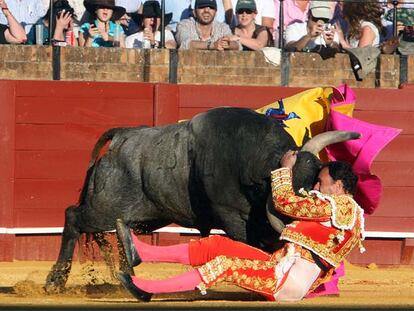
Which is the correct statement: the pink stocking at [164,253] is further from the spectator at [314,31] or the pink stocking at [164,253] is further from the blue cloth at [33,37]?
the spectator at [314,31]

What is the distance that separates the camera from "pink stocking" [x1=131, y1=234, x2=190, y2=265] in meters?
6.53

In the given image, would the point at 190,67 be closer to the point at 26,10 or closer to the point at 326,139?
the point at 26,10

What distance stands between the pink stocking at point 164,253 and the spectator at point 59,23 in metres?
4.33

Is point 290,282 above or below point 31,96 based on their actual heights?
below

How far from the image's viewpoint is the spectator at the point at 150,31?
1063 centimetres

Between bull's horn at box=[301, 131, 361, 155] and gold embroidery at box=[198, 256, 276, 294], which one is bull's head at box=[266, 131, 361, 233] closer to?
bull's horn at box=[301, 131, 361, 155]

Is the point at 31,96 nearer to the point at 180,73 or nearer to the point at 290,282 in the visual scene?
the point at 180,73

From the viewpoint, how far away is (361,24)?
11031mm

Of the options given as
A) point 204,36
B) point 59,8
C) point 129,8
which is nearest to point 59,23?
point 59,8

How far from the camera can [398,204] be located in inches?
421

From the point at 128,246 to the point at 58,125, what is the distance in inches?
159

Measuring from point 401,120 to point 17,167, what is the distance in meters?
3.29

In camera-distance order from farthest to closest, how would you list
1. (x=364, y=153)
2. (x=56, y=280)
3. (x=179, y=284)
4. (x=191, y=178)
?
(x=56, y=280), (x=191, y=178), (x=364, y=153), (x=179, y=284)

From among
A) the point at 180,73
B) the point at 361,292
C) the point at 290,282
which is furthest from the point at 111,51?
the point at 290,282
